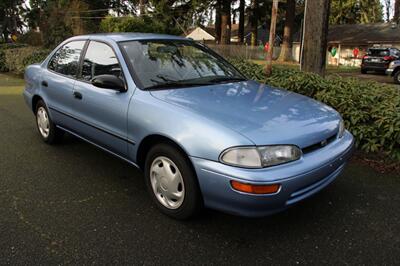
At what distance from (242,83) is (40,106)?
9.24 ft

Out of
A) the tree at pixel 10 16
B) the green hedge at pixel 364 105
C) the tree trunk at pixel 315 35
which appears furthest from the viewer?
the tree at pixel 10 16

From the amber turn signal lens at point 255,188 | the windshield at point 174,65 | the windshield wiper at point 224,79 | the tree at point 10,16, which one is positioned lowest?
the amber turn signal lens at point 255,188

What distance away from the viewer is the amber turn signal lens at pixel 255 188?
2529mm

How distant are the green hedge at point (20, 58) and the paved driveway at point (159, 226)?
10.8 metres

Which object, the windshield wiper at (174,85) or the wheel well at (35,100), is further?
the wheel well at (35,100)

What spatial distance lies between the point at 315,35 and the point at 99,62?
4.54 m

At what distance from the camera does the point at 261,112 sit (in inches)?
119

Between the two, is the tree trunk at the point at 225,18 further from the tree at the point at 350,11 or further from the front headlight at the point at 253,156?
the front headlight at the point at 253,156

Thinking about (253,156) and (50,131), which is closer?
(253,156)

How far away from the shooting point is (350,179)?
13.4 ft

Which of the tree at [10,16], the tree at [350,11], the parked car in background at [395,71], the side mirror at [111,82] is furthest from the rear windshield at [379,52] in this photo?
the tree at [10,16]

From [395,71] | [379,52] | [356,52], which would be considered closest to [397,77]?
[395,71]

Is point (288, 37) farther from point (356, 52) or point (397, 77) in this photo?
point (397, 77)

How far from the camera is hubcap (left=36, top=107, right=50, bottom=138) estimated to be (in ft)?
16.3
